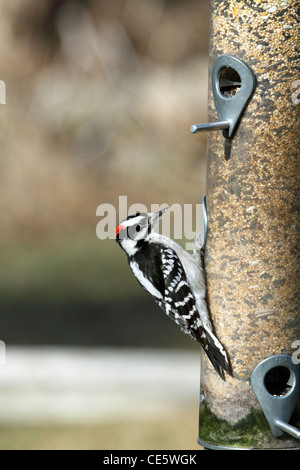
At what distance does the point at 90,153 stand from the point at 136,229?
28.7 feet

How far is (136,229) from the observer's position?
13.8ft

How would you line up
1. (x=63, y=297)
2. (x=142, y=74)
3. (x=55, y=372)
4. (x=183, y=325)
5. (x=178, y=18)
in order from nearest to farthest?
1. (x=183, y=325)
2. (x=55, y=372)
3. (x=178, y=18)
4. (x=142, y=74)
5. (x=63, y=297)

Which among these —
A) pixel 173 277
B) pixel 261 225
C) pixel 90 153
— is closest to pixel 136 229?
pixel 173 277

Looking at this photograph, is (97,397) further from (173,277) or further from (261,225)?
(261,225)

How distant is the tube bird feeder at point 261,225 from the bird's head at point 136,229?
55cm

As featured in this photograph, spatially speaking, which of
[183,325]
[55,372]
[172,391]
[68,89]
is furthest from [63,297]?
[183,325]

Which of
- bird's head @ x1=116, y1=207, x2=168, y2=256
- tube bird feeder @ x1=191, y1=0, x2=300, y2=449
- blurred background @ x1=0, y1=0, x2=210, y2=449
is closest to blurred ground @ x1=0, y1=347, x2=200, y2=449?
blurred background @ x1=0, y1=0, x2=210, y2=449

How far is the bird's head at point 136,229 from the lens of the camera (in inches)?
Result: 165

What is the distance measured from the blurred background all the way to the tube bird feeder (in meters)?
6.25

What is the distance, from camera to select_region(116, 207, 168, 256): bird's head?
4199 mm

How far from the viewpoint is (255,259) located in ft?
12.1

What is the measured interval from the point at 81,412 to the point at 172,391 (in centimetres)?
107

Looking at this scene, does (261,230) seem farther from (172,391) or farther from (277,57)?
(172,391)

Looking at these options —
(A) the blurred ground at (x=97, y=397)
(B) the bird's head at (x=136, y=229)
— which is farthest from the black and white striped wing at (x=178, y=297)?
(A) the blurred ground at (x=97, y=397)
